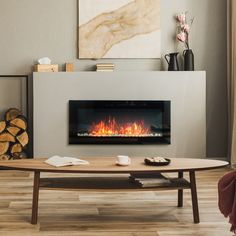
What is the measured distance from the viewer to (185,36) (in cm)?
605

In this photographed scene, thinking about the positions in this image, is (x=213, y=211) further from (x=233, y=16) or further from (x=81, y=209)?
(x=233, y=16)

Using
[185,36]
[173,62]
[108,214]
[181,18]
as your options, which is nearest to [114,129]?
[173,62]

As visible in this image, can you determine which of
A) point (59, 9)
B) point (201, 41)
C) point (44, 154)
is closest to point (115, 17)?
point (59, 9)

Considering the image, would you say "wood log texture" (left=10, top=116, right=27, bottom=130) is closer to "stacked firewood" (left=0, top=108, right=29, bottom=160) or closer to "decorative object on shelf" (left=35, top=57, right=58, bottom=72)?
"stacked firewood" (left=0, top=108, right=29, bottom=160)

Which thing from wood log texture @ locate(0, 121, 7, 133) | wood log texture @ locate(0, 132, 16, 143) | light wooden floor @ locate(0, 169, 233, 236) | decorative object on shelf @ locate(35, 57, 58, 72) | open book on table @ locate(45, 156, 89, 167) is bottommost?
light wooden floor @ locate(0, 169, 233, 236)

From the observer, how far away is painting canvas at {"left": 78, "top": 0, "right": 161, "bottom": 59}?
6016 mm

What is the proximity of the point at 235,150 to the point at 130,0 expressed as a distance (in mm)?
1978

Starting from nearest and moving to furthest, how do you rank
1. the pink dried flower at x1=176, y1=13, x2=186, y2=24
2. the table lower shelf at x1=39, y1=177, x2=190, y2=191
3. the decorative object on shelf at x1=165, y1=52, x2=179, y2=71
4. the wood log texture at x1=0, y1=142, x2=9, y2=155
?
1. the table lower shelf at x1=39, y1=177, x2=190, y2=191
2. the wood log texture at x1=0, y1=142, x2=9, y2=155
3. the decorative object on shelf at x1=165, y1=52, x2=179, y2=71
4. the pink dried flower at x1=176, y1=13, x2=186, y2=24

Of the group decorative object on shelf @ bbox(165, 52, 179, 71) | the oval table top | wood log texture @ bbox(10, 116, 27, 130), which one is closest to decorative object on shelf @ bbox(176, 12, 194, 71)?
decorative object on shelf @ bbox(165, 52, 179, 71)

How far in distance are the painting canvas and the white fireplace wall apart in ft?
1.12

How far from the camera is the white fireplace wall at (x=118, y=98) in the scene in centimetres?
581

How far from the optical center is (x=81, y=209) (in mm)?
3916

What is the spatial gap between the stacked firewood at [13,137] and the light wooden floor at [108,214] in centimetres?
105

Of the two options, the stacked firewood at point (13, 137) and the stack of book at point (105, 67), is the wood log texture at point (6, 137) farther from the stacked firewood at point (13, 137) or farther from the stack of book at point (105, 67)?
the stack of book at point (105, 67)
